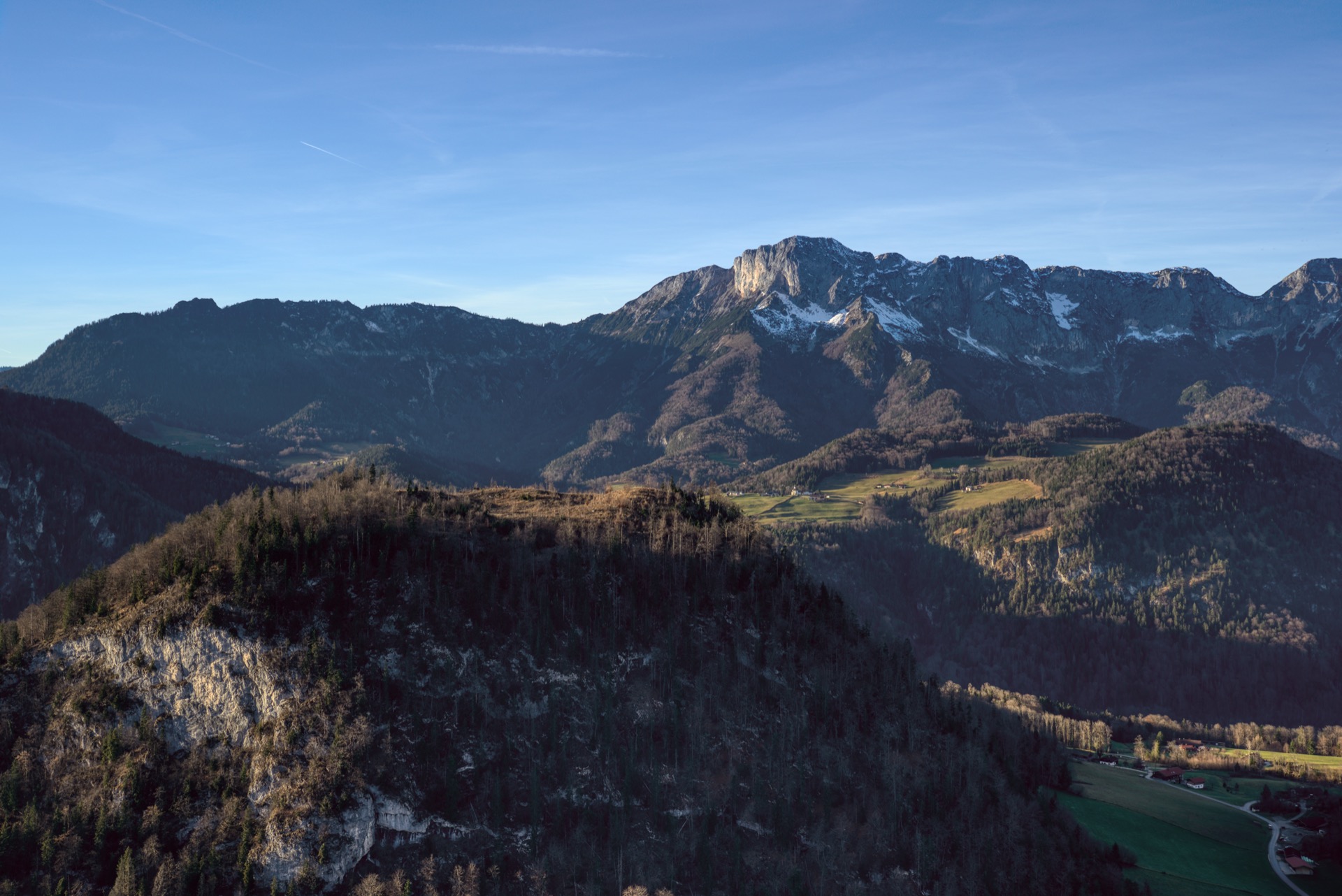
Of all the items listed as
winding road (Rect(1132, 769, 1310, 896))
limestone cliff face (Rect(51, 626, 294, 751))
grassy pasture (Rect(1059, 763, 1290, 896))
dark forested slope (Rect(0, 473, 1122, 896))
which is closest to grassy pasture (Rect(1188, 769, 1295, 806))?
winding road (Rect(1132, 769, 1310, 896))

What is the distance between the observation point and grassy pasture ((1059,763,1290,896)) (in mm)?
128500

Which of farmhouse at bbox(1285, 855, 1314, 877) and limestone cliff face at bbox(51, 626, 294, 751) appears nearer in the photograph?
limestone cliff face at bbox(51, 626, 294, 751)

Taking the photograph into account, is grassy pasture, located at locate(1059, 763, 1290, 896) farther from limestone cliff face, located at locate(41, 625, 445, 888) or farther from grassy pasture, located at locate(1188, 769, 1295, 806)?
limestone cliff face, located at locate(41, 625, 445, 888)

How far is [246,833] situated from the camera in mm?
89375

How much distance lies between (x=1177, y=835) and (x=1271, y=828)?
2176 centimetres

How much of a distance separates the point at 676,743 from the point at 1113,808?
281 feet

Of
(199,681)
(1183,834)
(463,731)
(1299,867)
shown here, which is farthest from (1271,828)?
(199,681)

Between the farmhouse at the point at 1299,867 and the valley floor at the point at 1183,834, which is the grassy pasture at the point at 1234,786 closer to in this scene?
the valley floor at the point at 1183,834

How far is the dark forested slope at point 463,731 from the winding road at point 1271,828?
113 feet

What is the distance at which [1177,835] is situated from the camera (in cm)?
14438

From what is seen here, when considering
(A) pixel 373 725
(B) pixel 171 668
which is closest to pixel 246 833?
(A) pixel 373 725

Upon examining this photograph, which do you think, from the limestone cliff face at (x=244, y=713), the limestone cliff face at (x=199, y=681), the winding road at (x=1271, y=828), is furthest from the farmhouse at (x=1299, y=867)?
the limestone cliff face at (x=199, y=681)

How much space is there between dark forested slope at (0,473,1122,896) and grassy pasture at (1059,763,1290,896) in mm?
15932

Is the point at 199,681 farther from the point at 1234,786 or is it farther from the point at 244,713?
the point at 1234,786
